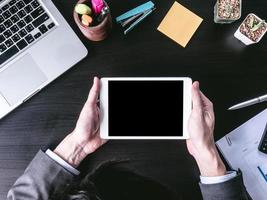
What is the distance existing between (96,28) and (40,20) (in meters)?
0.17

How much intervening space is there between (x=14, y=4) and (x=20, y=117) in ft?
1.01

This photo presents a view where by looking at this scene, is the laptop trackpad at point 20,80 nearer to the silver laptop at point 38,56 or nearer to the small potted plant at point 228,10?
the silver laptop at point 38,56

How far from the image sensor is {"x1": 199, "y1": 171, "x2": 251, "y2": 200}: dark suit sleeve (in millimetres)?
1088

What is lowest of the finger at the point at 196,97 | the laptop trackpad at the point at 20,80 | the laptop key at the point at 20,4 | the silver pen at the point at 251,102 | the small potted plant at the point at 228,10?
the silver pen at the point at 251,102

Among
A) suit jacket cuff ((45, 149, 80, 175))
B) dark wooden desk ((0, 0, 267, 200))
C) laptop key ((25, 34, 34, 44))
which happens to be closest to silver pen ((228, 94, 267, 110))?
dark wooden desk ((0, 0, 267, 200))

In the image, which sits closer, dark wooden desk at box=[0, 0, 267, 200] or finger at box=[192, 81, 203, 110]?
finger at box=[192, 81, 203, 110]

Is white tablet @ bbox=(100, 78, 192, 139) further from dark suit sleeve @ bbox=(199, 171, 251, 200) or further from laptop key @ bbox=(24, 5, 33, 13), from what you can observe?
laptop key @ bbox=(24, 5, 33, 13)

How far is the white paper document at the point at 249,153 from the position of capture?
3.78 feet

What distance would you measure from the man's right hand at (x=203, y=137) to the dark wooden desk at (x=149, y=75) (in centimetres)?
5

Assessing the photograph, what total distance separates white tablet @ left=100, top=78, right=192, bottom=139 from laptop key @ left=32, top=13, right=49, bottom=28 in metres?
0.24

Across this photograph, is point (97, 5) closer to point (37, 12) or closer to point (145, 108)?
point (37, 12)

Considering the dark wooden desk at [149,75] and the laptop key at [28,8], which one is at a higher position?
the laptop key at [28,8]

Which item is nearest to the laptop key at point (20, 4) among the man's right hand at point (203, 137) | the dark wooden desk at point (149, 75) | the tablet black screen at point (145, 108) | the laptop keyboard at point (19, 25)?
the laptop keyboard at point (19, 25)

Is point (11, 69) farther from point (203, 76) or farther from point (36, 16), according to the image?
point (203, 76)
